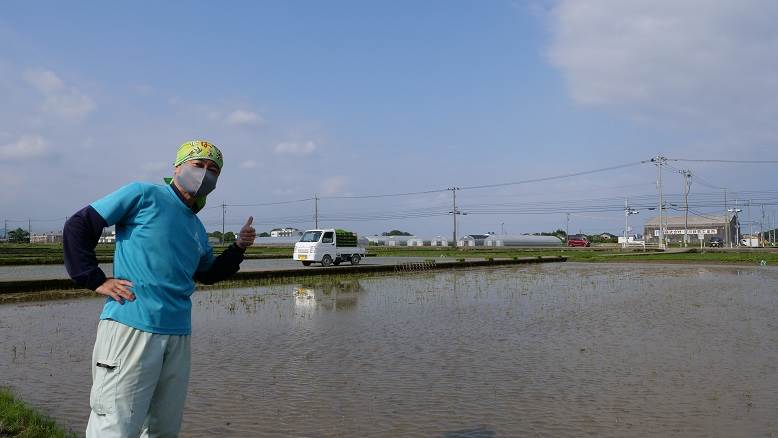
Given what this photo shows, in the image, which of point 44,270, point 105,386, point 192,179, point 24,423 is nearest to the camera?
point 105,386

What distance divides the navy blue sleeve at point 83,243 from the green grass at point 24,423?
86.4 inches

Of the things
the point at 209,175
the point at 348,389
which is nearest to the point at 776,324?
the point at 348,389

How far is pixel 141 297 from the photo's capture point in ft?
8.81

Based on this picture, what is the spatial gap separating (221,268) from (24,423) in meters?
2.44

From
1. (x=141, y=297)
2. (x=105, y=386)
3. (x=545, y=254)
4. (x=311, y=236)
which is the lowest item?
(x=545, y=254)

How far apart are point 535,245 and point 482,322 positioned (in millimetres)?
90787

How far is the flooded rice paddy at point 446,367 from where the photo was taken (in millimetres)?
4938

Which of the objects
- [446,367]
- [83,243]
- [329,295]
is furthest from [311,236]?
[83,243]

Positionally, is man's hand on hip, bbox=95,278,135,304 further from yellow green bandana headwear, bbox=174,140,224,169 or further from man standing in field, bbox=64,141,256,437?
yellow green bandana headwear, bbox=174,140,224,169

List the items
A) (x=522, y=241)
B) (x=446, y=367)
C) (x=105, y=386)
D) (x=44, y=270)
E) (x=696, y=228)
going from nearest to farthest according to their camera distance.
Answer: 1. (x=105, y=386)
2. (x=446, y=367)
3. (x=44, y=270)
4. (x=522, y=241)
5. (x=696, y=228)

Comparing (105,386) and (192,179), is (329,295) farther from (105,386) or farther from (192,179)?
(105,386)

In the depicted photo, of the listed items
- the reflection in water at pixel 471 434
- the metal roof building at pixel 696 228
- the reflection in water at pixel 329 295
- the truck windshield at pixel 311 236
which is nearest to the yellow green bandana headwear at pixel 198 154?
the reflection in water at pixel 471 434

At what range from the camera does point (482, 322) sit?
10805mm

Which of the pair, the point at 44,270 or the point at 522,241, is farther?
the point at 522,241
